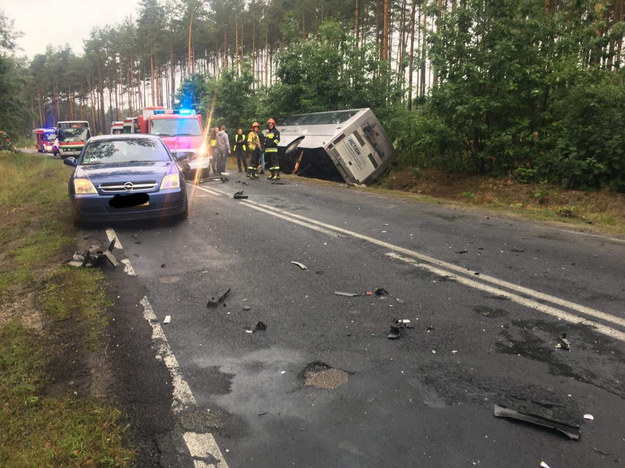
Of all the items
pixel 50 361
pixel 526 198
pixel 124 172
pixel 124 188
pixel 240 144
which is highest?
pixel 240 144

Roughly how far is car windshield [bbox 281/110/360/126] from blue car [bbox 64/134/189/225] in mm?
8762

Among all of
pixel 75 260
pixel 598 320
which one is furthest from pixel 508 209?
pixel 75 260

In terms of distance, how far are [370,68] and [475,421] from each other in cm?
1958

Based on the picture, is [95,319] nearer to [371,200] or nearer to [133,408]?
[133,408]

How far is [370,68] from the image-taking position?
2045cm

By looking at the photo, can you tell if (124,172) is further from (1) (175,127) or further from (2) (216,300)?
(1) (175,127)

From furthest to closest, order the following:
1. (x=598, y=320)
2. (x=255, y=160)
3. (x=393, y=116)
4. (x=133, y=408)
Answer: (x=393, y=116) < (x=255, y=160) < (x=598, y=320) < (x=133, y=408)

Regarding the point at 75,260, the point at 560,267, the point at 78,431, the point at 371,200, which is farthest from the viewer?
the point at 371,200

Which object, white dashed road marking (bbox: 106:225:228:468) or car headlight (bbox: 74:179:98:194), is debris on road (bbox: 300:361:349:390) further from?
car headlight (bbox: 74:179:98:194)

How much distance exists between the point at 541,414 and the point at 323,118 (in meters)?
15.9

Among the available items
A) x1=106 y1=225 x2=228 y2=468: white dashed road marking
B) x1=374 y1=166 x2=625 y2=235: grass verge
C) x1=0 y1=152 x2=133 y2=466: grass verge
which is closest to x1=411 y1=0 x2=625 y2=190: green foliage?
x1=374 y1=166 x2=625 y2=235: grass verge

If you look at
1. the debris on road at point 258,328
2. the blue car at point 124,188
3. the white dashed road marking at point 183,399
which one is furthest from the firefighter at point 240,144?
the debris on road at point 258,328

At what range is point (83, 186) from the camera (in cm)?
790

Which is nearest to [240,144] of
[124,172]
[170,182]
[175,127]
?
[175,127]
